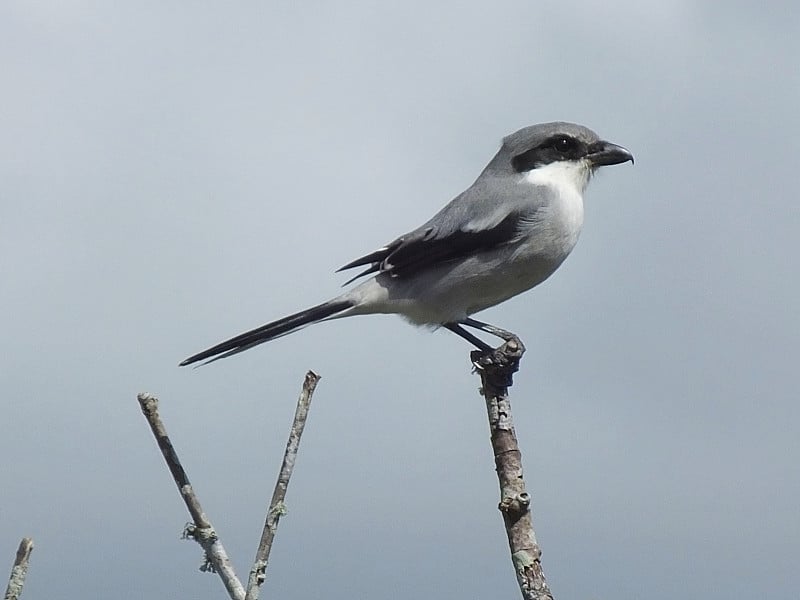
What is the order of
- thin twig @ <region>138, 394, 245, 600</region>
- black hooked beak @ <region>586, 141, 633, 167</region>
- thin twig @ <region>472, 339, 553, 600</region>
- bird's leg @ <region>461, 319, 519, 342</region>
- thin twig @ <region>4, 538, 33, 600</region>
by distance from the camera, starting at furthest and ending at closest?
black hooked beak @ <region>586, 141, 633, 167</region>
bird's leg @ <region>461, 319, 519, 342</region>
thin twig @ <region>472, 339, 553, 600</region>
thin twig @ <region>138, 394, 245, 600</region>
thin twig @ <region>4, 538, 33, 600</region>

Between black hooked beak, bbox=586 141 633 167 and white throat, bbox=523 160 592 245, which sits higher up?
black hooked beak, bbox=586 141 633 167

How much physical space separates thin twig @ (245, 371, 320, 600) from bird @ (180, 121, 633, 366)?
7.67 feet

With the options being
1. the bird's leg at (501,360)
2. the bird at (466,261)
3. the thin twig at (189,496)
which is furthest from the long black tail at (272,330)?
the thin twig at (189,496)

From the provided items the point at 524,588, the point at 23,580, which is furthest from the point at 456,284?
the point at 23,580

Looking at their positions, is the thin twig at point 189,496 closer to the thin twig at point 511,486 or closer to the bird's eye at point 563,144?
the thin twig at point 511,486

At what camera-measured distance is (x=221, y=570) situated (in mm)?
3309

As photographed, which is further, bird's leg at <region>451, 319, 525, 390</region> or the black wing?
the black wing

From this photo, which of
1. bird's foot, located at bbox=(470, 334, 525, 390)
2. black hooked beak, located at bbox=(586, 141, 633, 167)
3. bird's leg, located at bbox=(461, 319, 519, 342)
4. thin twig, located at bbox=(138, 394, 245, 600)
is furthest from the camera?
black hooked beak, located at bbox=(586, 141, 633, 167)

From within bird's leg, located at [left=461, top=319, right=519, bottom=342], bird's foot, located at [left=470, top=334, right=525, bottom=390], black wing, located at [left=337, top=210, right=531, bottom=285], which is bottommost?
bird's foot, located at [left=470, top=334, right=525, bottom=390]

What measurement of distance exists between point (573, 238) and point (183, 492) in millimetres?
3397

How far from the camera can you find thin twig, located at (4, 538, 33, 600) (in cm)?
298

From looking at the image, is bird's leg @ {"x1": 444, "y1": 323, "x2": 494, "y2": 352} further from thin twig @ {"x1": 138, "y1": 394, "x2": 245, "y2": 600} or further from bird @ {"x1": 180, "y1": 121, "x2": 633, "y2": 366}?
thin twig @ {"x1": 138, "y1": 394, "x2": 245, "y2": 600}

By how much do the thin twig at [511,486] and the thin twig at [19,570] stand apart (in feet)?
5.09

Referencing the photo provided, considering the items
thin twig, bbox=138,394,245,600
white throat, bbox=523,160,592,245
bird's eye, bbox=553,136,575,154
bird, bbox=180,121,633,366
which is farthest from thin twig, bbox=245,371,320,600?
bird's eye, bbox=553,136,575,154
